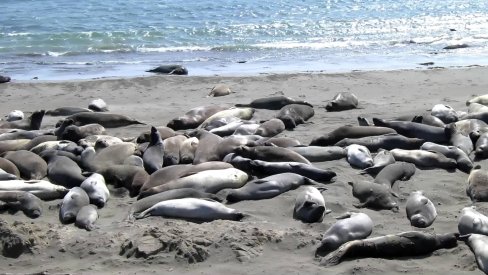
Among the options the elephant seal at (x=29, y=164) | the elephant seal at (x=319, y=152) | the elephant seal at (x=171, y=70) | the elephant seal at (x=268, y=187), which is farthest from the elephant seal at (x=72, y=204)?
the elephant seal at (x=171, y=70)

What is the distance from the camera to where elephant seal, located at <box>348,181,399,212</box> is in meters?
5.76

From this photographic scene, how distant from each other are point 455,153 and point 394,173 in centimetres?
87

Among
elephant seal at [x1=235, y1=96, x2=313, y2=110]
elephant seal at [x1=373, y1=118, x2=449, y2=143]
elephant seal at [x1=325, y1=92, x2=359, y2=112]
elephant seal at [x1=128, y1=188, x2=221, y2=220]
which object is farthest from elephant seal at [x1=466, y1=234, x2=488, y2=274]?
elephant seal at [x1=235, y1=96, x2=313, y2=110]

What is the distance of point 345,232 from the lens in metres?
5.04

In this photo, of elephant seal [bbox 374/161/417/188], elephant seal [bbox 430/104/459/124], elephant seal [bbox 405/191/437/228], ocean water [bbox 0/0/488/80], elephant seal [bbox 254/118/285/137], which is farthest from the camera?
ocean water [bbox 0/0/488/80]

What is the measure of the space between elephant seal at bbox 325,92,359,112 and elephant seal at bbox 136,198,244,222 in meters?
4.15

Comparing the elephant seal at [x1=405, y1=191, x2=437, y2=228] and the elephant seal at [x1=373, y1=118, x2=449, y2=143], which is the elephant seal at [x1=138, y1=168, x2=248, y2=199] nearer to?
the elephant seal at [x1=405, y1=191, x2=437, y2=228]

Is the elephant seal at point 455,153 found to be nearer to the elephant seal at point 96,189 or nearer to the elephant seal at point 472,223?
the elephant seal at point 472,223

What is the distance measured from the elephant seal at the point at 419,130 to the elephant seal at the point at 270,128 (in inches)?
45.0

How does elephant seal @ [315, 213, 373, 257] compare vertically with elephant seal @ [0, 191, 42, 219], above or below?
above

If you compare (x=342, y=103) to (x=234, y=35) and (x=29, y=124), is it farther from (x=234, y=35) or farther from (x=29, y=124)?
(x=234, y=35)

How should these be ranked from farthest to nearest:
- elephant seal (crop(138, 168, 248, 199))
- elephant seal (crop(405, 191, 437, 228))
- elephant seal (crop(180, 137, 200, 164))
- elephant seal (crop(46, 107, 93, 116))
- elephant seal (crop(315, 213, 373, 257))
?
elephant seal (crop(46, 107, 93, 116)) < elephant seal (crop(180, 137, 200, 164)) < elephant seal (crop(138, 168, 248, 199)) < elephant seal (crop(405, 191, 437, 228)) < elephant seal (crop(315, 213, 373, 257))

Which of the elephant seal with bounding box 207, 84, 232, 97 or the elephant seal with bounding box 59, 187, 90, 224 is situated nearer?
the elephant seal with bounding box 59, 187, 90, 224

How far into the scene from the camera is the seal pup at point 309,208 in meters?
5.48
